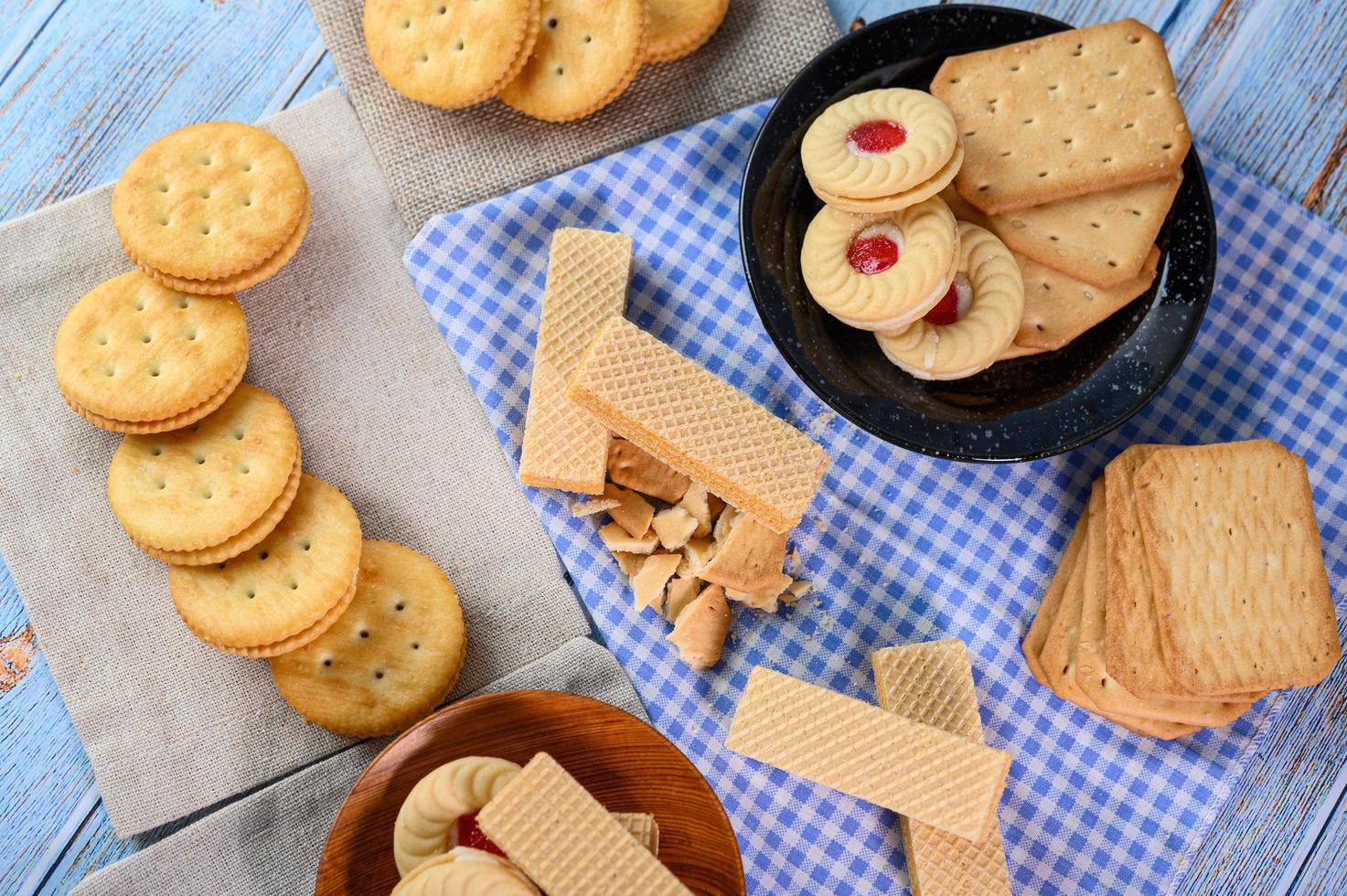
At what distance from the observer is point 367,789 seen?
4.87 ft

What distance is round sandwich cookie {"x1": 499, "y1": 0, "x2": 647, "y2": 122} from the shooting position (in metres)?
1.80

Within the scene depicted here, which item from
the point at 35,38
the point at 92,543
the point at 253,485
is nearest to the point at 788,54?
the point at 253,485

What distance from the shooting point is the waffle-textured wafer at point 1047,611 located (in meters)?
1.80

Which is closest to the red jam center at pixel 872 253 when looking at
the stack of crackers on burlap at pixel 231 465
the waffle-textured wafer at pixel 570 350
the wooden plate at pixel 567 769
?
the waffle-textured wafer at pixel 570 350

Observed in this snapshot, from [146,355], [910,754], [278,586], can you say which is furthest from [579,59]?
[910,754]

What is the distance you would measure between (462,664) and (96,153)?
1175 millimetres

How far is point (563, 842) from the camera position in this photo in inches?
55.2

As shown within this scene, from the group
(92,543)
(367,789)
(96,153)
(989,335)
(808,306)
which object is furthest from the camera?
(96,153)

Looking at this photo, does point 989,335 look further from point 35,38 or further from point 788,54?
point 35,38

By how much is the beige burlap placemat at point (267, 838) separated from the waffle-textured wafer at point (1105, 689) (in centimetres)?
78

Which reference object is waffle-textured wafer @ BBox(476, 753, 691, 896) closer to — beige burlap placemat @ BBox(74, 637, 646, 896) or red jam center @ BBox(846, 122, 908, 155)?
beige burlap placemat @ BBox(74, 637, 646, 896)

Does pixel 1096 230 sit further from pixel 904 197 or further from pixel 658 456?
pixel 658 456

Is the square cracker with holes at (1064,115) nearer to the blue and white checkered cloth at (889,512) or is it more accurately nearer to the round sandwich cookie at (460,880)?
the blue and white checkered cloth at (889,512)

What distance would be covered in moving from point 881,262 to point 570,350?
541 mm
